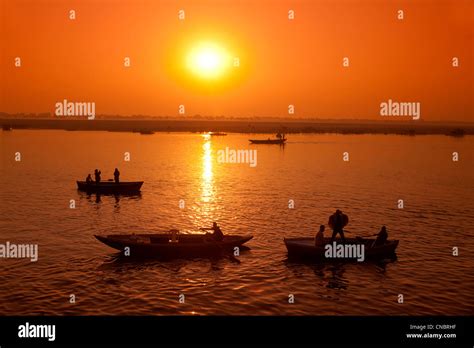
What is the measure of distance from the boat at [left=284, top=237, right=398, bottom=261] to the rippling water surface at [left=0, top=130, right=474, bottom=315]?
0.72 metres

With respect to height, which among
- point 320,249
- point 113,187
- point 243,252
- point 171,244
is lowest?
point 243,252

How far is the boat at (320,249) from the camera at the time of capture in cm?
2631

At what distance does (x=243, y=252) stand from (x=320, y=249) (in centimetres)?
499

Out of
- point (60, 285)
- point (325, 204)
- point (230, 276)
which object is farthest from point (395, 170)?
point (60, 285)

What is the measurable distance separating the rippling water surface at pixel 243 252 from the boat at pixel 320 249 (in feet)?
2.35

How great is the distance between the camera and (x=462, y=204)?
48281 mm

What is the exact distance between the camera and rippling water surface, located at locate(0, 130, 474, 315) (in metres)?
20.7

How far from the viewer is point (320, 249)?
2622 centimetres

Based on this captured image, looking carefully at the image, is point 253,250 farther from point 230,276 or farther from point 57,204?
point 57,204
